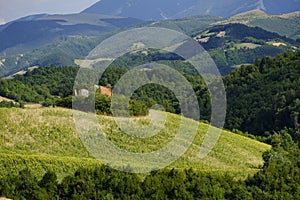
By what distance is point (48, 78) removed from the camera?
11338cm

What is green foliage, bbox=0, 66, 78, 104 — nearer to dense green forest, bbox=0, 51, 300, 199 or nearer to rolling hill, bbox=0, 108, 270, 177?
dense green forest, bbox=0, 51, 300, 199

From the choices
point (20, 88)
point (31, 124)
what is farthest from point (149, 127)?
point (20, 88)

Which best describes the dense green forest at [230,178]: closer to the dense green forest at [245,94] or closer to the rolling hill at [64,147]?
the dense green forest at [245,94]

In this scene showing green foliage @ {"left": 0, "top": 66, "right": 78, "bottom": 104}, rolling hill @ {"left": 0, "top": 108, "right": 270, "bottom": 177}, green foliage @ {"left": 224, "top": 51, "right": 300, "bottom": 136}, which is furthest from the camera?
green foliage @ {"left": 0, "top": 66, "right": 78, "bottom": 104}

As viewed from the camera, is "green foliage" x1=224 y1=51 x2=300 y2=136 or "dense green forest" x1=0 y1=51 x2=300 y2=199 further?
"green foliage" x1=224 y1=51 x2=300 y2=136

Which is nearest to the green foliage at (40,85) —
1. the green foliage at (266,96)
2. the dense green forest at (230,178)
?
the green foliage at (266,96)

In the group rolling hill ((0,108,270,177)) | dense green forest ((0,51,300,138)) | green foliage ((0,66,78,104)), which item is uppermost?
rolling hill ((0,108,270,177))

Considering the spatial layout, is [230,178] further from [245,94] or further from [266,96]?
[245,94]

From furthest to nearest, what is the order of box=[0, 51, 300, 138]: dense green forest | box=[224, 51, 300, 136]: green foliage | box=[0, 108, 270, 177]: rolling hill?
box=[224, 51, 300, 136]: green foliage → box=[0, 51, 300, 138]: dense green forest → box=[0, 108, 270, 177]: rolling hill

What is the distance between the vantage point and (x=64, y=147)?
1409 inches

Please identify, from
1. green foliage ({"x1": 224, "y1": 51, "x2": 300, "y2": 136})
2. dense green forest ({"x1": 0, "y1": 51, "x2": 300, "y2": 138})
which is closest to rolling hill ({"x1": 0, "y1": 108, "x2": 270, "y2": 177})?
dense green forest ({"x1": 0, "y1": 51, "x2": 300, "y2": 138})

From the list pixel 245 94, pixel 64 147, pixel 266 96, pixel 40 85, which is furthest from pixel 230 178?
pixel 40 85

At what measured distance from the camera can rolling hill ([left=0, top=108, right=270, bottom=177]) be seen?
31.2 m

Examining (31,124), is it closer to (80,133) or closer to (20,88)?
(80,133)
